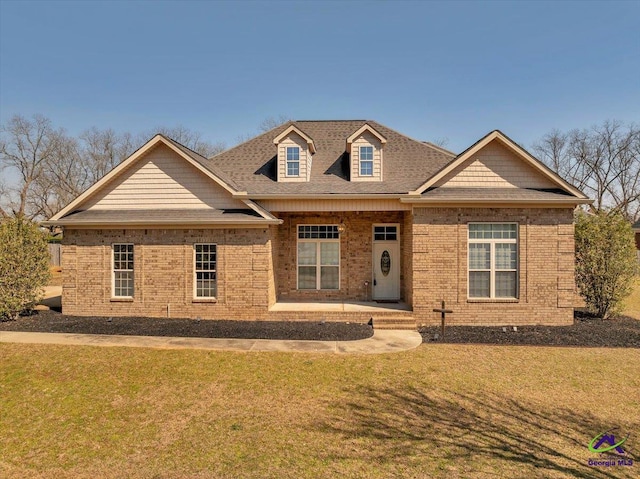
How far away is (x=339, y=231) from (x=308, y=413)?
8.79 metres

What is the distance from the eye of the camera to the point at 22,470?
4.50 meters

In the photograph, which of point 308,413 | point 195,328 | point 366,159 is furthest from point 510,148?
point 195,328

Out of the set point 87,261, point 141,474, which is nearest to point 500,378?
point 141,474

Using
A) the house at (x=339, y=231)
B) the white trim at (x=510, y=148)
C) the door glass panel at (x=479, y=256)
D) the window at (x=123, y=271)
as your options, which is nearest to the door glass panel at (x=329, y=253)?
the house at (x=339, y=231)

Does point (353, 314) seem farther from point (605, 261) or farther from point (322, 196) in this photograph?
point (605, 261)

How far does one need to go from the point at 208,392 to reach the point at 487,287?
9278 mm

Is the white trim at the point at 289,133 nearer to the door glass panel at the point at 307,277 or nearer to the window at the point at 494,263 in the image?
the door glass panel at the point at 307,277

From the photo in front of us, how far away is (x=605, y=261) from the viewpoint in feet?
39.4

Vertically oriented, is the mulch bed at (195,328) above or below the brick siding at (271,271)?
below

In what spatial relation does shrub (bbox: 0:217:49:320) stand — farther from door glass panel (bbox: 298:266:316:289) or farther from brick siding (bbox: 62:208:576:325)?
door glass panel (bbox: 298:266:316:289)

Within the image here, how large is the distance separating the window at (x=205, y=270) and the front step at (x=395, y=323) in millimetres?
5661

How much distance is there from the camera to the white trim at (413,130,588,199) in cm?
1148

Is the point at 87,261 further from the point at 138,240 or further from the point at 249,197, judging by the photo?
the point at 249,197

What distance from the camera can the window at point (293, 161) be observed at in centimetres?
1407
